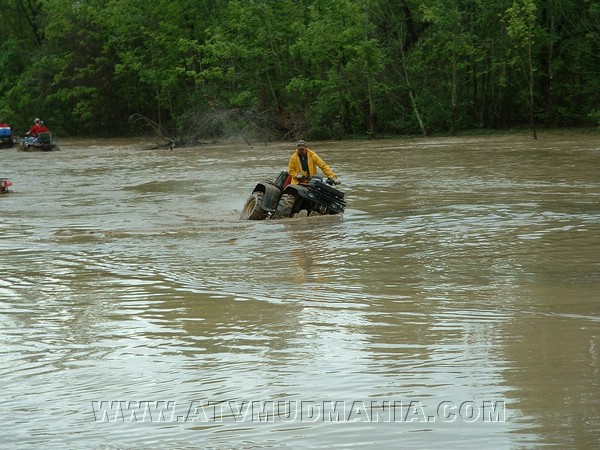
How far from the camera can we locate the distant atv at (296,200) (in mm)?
16641

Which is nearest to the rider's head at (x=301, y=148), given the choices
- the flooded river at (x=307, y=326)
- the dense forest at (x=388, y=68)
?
the flooded river at (x=307, y=326)

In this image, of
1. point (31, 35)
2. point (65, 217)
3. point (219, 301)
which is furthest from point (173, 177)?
point (31, 35)

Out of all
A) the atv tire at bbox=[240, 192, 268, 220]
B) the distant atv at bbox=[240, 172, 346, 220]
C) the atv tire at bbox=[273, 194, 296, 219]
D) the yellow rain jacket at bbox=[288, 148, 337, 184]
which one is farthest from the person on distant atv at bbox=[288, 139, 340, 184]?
the atv tire at bbox=[240, 192, 268, 220]

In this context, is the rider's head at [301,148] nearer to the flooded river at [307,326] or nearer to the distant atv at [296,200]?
the distant atv at [296,200]

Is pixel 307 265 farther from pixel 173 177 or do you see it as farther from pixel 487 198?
pixel 173 177

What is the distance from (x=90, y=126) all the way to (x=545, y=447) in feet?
190

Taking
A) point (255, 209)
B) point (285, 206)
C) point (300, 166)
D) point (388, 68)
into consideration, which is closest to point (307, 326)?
point (285, 206)

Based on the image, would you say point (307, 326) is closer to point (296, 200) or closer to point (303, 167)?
point (296, 200)

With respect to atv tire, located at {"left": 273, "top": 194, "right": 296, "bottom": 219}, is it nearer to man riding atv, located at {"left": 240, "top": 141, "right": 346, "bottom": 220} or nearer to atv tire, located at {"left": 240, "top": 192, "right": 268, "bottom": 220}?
man riding atv, located at {"left": 240, "top": 141, "right": 346, "bottom": 220}

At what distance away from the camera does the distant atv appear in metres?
16.6

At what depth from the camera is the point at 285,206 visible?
54.7 ft

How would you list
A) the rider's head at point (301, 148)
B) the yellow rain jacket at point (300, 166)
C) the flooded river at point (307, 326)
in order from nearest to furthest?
the flooded river at point (307, 326)
the rider's head at point (301, 148)
the yellow rain jacket at point (300, 166)

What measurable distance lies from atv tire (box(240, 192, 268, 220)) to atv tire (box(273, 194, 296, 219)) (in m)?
0.22

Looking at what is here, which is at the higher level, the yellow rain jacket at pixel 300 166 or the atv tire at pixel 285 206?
the yellow rain jacket at pixel 300 166
